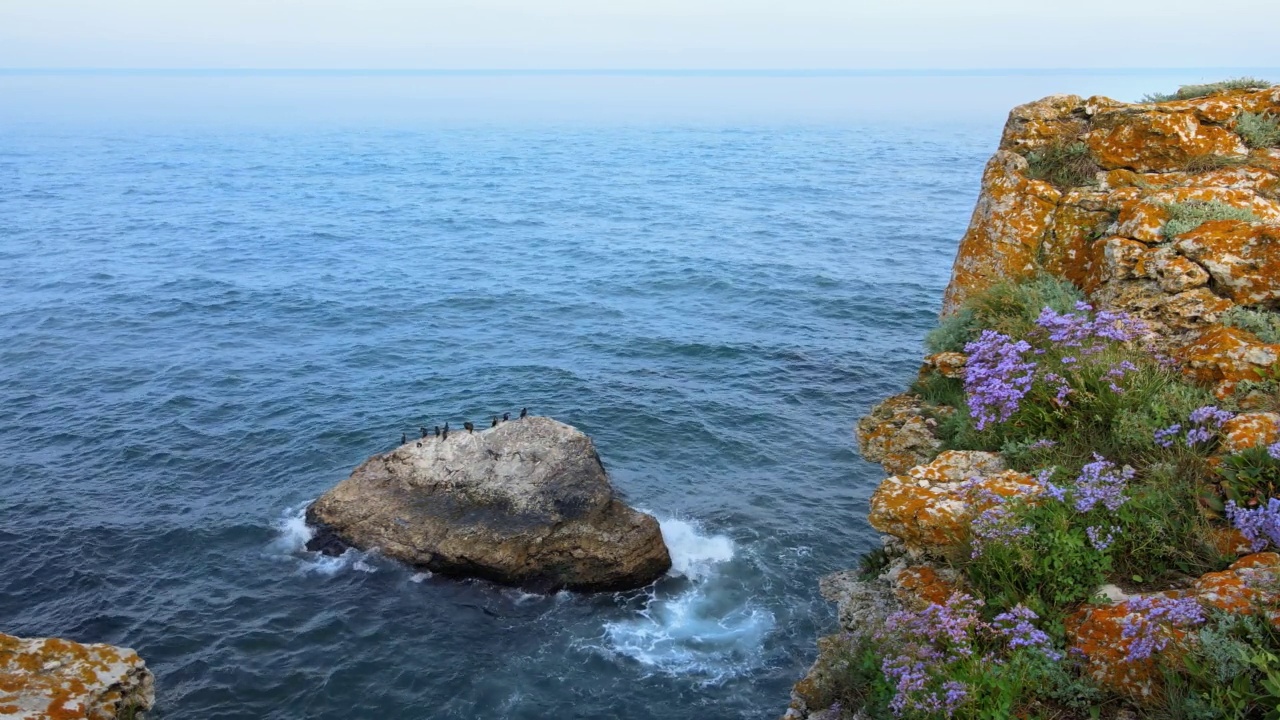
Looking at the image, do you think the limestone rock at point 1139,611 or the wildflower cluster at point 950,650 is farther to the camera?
the wildflower cluster at point 950,650

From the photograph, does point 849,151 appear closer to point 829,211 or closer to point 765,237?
point 829,211

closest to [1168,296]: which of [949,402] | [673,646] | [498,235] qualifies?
[949,402]

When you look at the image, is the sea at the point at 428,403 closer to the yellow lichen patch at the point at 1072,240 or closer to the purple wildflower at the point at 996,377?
the purple wildflower at the point at 996,377

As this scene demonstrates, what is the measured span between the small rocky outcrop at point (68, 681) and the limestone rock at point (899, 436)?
11.8 meters

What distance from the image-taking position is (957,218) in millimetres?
52094

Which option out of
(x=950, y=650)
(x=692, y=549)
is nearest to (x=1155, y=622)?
(x=950, y=650)

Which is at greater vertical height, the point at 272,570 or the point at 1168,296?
the point at 1168,296

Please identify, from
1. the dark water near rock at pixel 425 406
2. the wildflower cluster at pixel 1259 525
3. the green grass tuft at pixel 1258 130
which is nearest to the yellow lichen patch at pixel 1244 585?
the wildflower cluster at pixel 1259 525

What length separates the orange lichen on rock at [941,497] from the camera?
981 cm

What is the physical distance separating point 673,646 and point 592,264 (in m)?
29.0

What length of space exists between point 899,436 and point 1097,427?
3482 millimetres

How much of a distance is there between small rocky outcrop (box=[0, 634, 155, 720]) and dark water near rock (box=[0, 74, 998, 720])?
1.73 m

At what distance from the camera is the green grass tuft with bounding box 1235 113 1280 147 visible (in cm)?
1482

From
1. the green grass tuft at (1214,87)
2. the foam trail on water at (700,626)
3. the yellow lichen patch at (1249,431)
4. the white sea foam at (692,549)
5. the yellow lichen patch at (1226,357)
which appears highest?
the green grass tuft at (1214,87)
